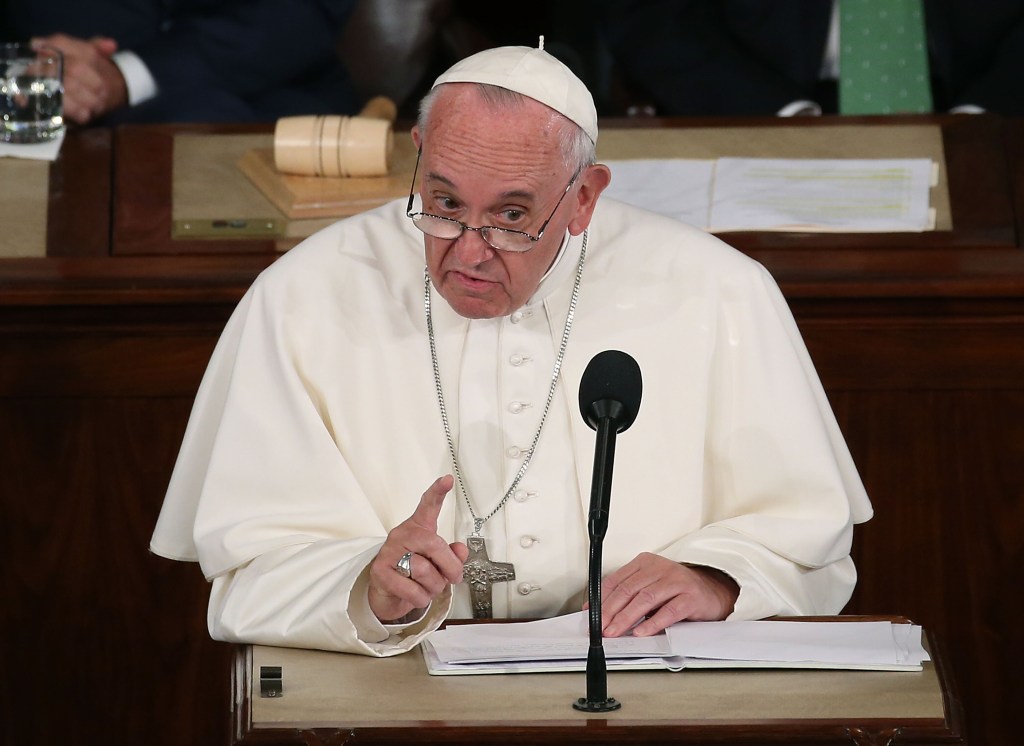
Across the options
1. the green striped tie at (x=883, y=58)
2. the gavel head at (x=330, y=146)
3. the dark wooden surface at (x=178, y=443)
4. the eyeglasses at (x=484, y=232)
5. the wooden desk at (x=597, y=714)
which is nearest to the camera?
the wooden desk at (x=597, y=714)

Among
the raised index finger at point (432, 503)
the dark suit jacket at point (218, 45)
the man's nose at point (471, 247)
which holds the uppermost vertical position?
the dark suit jacket at point (218, 45)

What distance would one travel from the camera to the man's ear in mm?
2820

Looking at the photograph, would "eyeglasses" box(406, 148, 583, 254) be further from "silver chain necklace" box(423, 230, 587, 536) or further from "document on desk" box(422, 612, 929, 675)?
"document on desk" box(422, 612, 929, 675)

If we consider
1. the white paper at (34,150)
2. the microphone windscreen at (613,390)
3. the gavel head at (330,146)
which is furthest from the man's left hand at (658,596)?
the white paper at (34,150)

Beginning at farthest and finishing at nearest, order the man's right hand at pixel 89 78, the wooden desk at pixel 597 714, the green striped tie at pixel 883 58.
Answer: the green striped tie at pixel 883 58 → the man's right hand at pixel 89 78 → the wooden desk at pixel 597 714

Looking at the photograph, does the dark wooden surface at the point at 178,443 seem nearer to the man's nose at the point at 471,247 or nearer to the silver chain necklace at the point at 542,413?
the silver chain necklace at the point at 542,413

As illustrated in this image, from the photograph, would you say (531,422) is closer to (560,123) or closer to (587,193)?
(587,193)

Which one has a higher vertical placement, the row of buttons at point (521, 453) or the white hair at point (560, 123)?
the white hair at point (560, 123)

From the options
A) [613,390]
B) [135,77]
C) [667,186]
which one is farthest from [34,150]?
[613,390]

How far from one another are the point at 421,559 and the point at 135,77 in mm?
2749

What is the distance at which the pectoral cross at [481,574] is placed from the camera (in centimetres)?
274

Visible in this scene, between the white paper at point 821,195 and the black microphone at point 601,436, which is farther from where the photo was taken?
the white paper at point 821,195

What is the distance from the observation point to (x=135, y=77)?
468cm

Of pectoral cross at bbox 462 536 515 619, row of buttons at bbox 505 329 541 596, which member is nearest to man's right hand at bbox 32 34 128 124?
row of buttons at bbox 505 329 541 596
